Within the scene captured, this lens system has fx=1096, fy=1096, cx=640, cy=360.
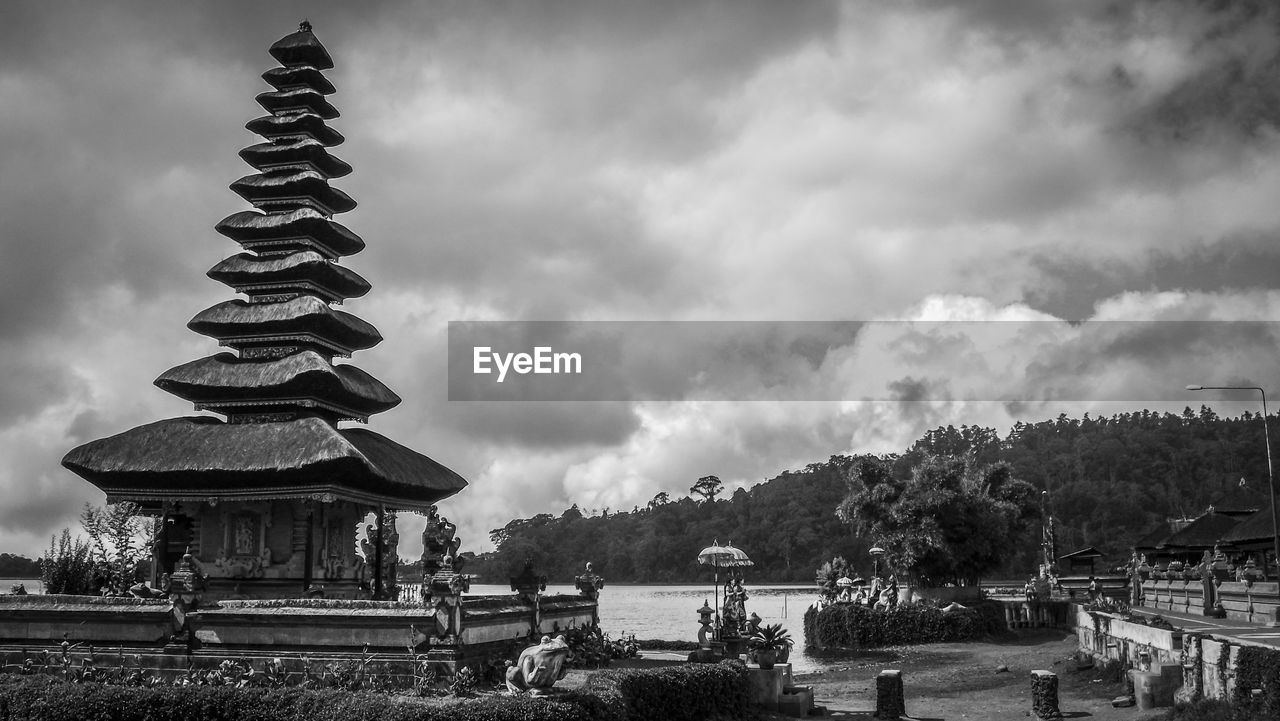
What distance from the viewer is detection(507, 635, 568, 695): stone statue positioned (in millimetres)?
19688

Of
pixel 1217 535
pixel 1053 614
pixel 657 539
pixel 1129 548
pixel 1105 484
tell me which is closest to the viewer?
pixel 1053 614

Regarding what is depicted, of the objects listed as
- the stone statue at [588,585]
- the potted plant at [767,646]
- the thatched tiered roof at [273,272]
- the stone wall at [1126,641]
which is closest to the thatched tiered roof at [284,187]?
the thatched tiered roof at [273,272]

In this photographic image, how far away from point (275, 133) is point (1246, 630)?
34.5m

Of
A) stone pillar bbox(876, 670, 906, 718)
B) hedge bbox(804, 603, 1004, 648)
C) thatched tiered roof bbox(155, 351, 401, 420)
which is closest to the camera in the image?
stone pillar bbox(876, 670, 906, 718)

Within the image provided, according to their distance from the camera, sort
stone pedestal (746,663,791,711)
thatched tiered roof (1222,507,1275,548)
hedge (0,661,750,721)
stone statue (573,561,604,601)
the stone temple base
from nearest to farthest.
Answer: hedge (0,661,750,721), the stone temple base, stone pedestal (746,663,791,711), stone statue (573,561,604,601), thatched tiered roof (1222,507,1275,548)

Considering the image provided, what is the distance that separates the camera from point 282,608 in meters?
24.2

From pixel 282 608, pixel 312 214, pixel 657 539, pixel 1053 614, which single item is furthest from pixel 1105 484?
pixel 282 608

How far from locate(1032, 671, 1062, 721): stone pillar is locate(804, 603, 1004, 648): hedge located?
72.2 ft

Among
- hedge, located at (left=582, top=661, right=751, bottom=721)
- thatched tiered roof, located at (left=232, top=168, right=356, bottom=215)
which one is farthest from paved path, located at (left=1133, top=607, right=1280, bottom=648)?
thatched tiered roof, located at (left=232, top=168, right=356, bottom=215)

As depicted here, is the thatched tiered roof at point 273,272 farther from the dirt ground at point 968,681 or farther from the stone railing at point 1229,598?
the stone railing at point 1229,598

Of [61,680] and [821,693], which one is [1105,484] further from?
[61,680]

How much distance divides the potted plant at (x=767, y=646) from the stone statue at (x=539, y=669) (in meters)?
8.88

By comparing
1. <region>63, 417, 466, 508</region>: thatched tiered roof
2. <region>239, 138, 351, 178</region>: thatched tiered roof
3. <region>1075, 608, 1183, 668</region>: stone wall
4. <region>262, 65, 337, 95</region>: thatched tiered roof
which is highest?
<region>262, 65, 337, 95</region>: thatched tiered roof

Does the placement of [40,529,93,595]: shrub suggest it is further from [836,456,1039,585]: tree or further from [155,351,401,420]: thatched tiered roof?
[836,456,1039,585]: tree
